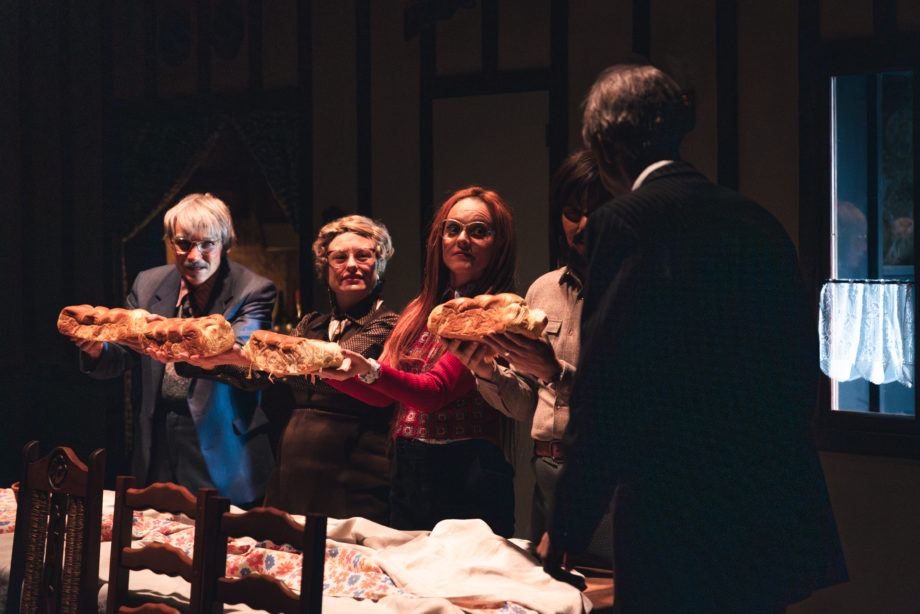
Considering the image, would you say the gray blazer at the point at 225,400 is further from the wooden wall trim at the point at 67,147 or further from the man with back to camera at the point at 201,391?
the wooden wall trim at the point at 67,147

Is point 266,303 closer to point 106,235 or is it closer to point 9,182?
point 106,235

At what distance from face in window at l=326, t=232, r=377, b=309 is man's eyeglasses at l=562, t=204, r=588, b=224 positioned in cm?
82

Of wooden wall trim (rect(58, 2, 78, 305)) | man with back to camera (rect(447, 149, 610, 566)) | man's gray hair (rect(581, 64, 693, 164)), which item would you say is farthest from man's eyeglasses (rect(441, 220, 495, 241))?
wooden wall trim (rect(58, 2, 78, 305))

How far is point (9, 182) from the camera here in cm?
652

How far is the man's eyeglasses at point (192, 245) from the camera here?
3.22m

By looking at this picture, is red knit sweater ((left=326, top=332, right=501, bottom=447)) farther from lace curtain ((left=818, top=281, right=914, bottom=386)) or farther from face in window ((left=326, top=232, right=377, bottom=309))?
lace curtain ((left=818, top=281, right=914, bottom=386))

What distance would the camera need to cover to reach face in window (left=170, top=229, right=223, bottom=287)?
127 inches

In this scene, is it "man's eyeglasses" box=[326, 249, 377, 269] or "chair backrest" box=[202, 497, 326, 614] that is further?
"man's eyeglasses" box=[326, 249, 377, 269]

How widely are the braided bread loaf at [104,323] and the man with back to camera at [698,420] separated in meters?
2.16

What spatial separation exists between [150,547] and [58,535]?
14.4 inches

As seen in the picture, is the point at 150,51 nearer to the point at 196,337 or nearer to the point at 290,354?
the point at 196,337

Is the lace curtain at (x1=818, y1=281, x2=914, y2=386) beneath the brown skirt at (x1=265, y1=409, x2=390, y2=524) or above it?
above

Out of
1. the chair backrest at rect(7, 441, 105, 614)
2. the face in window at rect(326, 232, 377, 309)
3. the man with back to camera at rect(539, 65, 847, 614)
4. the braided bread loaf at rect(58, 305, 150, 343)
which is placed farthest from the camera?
the braided bread loaf at rect(58, 305, 150, 343)

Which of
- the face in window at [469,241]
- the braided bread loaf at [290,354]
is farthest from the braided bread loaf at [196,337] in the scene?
the face in window at [469,241]
